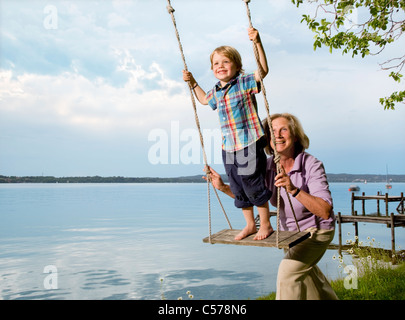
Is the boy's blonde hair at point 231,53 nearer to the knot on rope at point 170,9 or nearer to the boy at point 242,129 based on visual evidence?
the boy at point 242,129

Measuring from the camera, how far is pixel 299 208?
3381mm

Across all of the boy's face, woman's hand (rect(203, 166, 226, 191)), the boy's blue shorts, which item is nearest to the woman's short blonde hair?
the boy's blue shorts

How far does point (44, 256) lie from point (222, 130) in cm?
4404

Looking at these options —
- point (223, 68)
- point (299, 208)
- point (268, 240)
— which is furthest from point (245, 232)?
point (223, 68)

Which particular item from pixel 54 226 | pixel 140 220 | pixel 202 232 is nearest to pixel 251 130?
pixel 202 232

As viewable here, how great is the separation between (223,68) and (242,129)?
467mm

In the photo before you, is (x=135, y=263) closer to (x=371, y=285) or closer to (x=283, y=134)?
(x=371, y=285)

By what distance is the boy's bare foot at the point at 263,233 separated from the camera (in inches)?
117

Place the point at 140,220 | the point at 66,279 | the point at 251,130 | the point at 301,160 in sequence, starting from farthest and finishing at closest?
the point at 140,220, the point at 66,279, the point at 301,160, the point at 251,130

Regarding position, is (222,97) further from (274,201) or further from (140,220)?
(140,220)

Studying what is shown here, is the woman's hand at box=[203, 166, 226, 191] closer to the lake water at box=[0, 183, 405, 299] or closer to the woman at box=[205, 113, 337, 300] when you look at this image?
the woman at box=[205, 113, 337, 300]

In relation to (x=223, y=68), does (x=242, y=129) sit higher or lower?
lower

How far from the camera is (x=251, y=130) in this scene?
9.91 ft

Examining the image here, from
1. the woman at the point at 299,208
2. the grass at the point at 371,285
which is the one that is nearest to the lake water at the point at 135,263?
the grass at the point at 371,285
